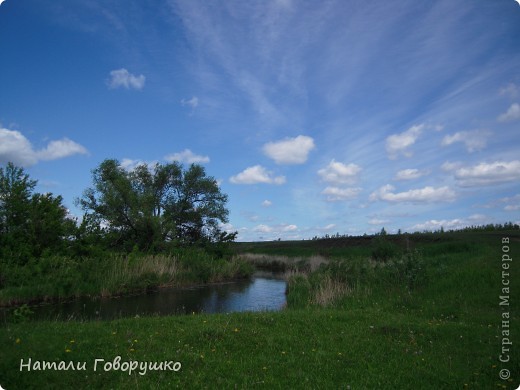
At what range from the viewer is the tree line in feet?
66.7

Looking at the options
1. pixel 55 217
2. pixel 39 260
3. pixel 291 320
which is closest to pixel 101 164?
pixel 55 217

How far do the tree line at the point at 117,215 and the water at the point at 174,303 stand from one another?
482cm

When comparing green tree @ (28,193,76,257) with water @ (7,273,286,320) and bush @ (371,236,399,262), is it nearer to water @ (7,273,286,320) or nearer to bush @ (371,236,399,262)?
water @ (7,273,286,320)

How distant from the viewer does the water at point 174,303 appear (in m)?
15.1

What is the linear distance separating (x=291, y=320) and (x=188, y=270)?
675 inches

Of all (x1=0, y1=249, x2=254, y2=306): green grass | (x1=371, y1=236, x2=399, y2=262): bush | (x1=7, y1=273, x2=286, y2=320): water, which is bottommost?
(x1=7, y1=273, x2=286, y2=320): water

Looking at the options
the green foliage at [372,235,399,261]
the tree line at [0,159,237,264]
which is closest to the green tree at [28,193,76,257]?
the tree line at [0,159,237,264]

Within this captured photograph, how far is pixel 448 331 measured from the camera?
8648 mm

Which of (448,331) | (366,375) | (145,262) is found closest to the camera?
(366,375)

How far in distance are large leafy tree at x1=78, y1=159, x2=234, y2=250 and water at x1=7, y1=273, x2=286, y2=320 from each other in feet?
31.3

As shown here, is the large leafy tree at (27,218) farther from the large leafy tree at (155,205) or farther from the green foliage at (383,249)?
the green foliage at (383,249)

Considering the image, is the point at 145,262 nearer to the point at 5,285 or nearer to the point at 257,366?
the point at 5,285

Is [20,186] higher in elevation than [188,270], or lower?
higher

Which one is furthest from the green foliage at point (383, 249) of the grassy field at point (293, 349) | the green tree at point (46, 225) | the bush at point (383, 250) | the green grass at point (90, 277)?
the green tree at point (46, 225)
